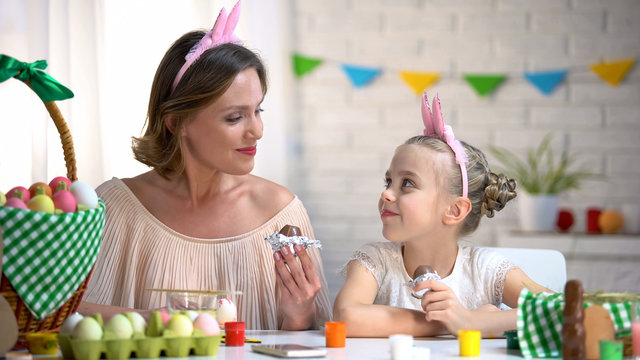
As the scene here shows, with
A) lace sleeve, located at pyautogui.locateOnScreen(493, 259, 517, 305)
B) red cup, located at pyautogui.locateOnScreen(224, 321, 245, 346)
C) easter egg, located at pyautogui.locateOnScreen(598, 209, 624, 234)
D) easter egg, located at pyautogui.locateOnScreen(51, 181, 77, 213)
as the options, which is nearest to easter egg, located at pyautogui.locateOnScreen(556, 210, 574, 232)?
easter egg, located at pyautogui.locateOnScreen(598, 209, 624, 234)

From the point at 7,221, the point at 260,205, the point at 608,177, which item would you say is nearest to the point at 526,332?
the point at 7,221

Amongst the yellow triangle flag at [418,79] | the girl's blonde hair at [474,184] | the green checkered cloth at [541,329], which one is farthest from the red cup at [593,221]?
the green checkered cloth at [541,329]

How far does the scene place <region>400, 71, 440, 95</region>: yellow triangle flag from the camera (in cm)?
362

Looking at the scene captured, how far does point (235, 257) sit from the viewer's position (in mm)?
1981

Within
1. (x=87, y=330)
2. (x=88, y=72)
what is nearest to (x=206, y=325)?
(x=87, y=330)

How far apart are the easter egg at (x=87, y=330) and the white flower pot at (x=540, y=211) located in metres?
2.61

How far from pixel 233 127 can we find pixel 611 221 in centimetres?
211

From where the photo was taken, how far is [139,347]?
1.12 metres

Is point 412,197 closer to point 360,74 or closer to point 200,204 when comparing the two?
point 200,204

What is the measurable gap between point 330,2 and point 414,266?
89.4 inches

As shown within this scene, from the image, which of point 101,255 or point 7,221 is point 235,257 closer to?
point 101,255

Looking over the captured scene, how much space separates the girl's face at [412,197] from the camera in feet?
5.43

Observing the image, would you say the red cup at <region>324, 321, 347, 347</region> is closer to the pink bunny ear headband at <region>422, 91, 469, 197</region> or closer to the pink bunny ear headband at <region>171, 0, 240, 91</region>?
the pink bunny ear headband at <region>422, 91, 469, 197</region>

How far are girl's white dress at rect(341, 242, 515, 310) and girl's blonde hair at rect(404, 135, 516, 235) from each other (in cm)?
11
